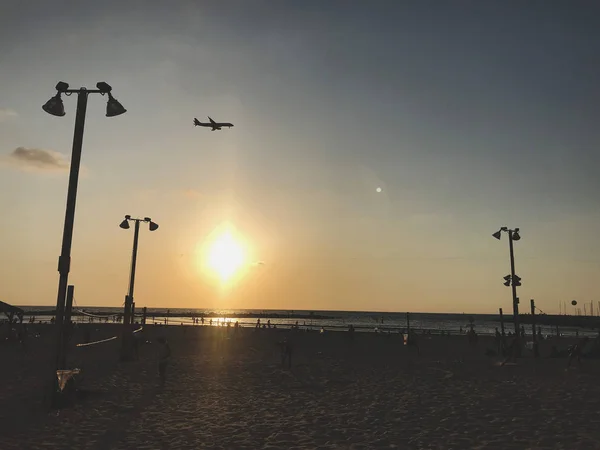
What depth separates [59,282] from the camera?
11.8 meters

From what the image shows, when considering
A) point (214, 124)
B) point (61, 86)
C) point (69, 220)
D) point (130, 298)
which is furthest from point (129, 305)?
point (214, 124)

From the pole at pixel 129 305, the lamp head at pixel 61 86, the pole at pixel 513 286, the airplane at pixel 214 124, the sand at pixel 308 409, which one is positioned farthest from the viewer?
the airplane at pixel 214 124

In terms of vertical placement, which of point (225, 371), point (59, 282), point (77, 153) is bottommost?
point (225, 371)

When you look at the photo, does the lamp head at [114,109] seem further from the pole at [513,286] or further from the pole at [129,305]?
the pole at [513,286]

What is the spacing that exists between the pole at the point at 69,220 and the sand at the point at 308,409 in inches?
87.8

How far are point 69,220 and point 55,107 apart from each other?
110 inches

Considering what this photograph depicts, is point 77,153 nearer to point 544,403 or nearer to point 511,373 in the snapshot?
point 544,403

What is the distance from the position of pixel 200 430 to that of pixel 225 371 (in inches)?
451

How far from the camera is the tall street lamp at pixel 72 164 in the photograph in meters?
11.2

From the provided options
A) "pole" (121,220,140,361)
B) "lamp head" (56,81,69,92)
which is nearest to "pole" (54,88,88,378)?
"lamp head" (56,81,69,92)

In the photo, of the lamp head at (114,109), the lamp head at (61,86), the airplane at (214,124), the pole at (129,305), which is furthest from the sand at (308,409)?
the airplane at (214,124)

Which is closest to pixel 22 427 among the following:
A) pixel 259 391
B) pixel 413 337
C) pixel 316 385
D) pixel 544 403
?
pixel 259 391

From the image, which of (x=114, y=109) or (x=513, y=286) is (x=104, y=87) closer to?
(x=114, y=109)

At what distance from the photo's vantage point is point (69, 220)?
12.0 meters
